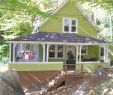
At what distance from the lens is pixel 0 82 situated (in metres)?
16.3

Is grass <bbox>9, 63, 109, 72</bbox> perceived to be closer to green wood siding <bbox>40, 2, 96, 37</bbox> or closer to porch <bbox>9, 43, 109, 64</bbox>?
porch <bbox>9, 43, 109, 64</bbox>

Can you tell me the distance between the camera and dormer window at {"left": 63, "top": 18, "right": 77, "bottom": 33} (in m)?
34.3

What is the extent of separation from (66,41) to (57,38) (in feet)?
4.10

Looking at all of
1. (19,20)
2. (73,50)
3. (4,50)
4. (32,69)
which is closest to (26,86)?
(32,69)

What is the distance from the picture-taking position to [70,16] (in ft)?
113

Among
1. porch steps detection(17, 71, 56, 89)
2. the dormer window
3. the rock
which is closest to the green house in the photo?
the dormer window

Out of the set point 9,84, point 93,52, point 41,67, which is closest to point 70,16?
point 93,52

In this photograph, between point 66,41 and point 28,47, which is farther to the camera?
point 28,47

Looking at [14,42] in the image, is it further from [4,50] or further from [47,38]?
[4,50]

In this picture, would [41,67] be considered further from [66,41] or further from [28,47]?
[28,47]

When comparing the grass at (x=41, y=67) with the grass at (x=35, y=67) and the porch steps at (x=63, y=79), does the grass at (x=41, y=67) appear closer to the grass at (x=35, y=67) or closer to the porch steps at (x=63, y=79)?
the grass at (x=35, y=67)

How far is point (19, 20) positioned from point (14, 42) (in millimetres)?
11178

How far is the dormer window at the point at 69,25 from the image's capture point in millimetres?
34312

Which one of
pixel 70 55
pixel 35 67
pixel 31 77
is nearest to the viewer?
pixel 31 77
